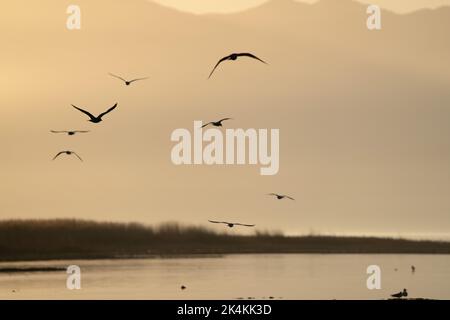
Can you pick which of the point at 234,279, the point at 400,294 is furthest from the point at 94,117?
the point at 400,294

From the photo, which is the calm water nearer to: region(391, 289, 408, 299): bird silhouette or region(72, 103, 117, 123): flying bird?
region(391, 289, 408, 299): bird silhouette

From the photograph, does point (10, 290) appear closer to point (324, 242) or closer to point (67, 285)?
point (67, 285)

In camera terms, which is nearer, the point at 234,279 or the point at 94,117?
the point at 94,117

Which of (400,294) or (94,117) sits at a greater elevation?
(94,117)

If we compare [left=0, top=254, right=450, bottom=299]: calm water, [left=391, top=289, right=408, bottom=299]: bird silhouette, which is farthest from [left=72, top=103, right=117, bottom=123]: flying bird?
[left=391, top=289, right=408, bottom=299]: bird silhouette

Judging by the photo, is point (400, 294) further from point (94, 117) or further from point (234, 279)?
point (94, 117)

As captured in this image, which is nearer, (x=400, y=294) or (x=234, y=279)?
(x=400, y=294)

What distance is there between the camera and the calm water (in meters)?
12.4

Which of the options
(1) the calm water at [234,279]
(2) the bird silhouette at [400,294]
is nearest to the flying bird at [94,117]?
(1) the calm water at [234,279]

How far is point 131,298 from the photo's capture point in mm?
12398

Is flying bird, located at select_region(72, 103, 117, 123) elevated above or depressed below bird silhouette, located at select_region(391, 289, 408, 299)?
above

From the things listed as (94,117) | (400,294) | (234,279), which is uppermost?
(94,117)

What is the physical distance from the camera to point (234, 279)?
41.2 feet

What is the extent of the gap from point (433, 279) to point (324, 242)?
1.31 meters
